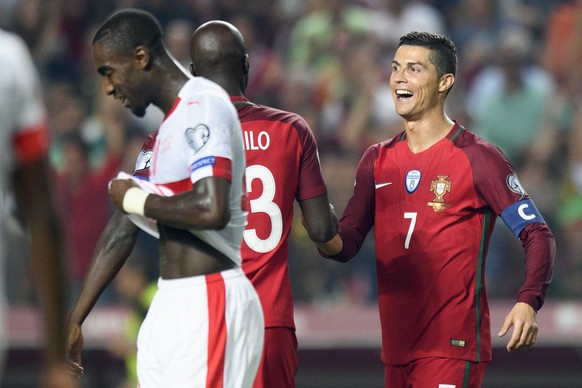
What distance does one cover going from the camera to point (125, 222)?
485cm

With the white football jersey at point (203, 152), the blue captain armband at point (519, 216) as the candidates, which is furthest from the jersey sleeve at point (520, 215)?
the white football jersey at point (203, 152)

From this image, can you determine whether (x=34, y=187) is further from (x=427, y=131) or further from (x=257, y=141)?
(x=427, y=131)

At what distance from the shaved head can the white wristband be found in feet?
3.75

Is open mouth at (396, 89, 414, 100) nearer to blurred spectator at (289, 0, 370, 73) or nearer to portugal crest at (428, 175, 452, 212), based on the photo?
portugal crest at (428, 175, 452, 212)

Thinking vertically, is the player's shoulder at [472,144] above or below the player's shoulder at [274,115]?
below

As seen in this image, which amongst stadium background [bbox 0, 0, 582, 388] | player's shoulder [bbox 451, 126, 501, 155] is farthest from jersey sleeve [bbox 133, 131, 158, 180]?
stadium background [bbox 0, 0, 582, 388]

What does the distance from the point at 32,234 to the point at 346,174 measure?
24.4 ft

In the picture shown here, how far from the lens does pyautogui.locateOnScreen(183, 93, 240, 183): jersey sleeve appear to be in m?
4.09

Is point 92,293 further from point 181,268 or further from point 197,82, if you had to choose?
point 197,82

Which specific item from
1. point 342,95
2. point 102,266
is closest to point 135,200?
point 102,266

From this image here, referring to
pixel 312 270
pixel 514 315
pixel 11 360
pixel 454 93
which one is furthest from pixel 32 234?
pixel 454 93

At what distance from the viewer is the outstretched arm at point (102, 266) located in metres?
4.86

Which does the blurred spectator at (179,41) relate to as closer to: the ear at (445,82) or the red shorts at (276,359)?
the ear at (445,82)

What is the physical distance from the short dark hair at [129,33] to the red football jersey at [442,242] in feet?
5.25
